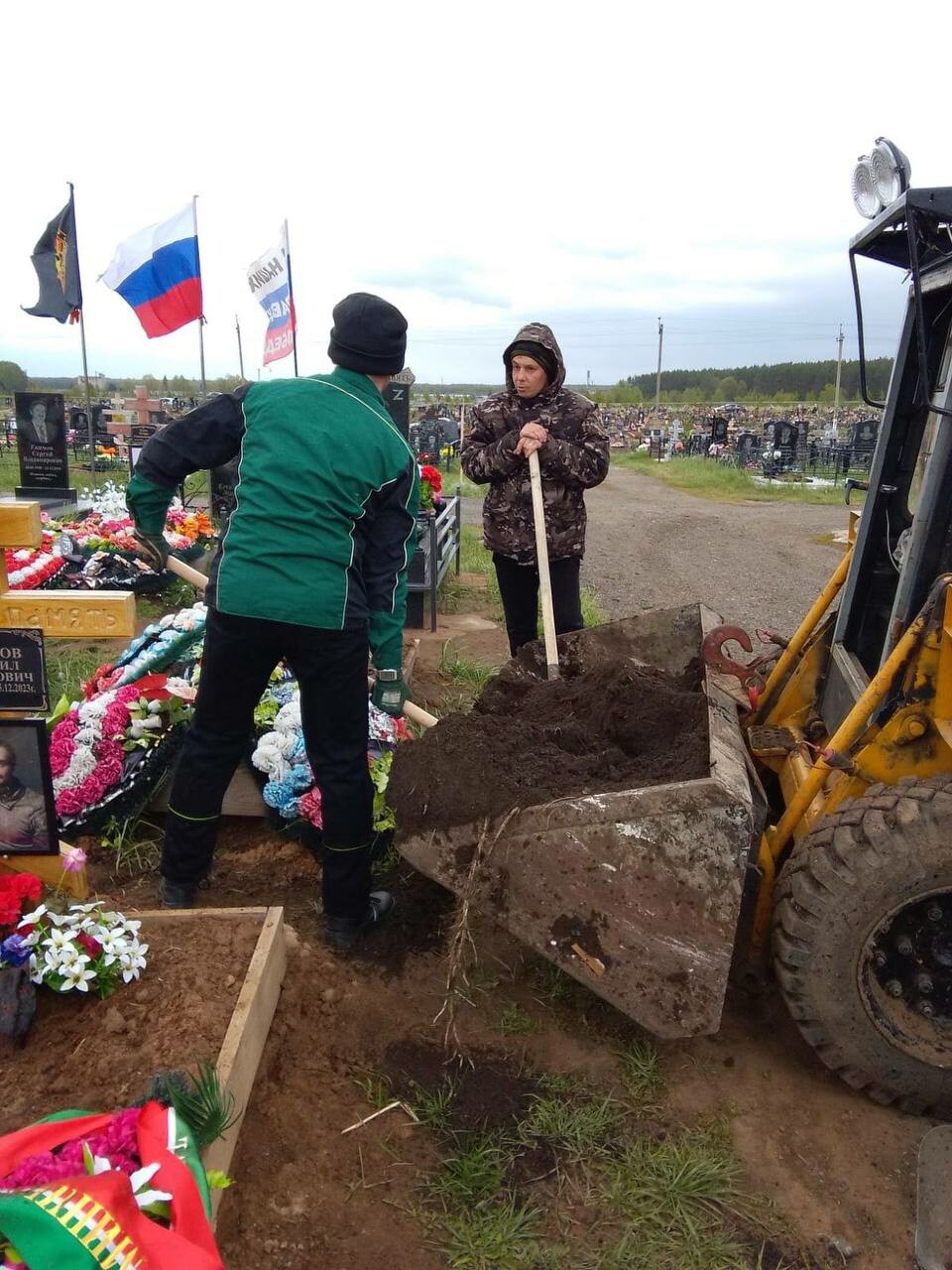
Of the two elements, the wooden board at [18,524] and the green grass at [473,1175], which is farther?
the wooden board at [18,524]

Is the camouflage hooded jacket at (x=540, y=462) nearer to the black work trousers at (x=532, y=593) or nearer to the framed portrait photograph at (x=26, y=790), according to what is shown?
the black work trousers at (x=532, y=593)

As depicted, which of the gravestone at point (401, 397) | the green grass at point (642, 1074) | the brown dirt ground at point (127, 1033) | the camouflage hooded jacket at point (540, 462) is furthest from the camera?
the gravestone at point (401, 397)

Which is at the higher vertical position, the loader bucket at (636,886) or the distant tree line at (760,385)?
the distant tree line at (760,385)

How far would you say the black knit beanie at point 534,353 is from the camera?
4156mm

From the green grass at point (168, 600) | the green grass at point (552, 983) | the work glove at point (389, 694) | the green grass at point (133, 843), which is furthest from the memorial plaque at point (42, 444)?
the green grass at point (552, 983)

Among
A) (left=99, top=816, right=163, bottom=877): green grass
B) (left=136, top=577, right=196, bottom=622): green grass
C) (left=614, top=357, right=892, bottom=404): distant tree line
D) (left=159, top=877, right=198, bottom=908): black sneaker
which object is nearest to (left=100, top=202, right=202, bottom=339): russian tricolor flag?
(left=136, top=577, right=196, bottom=622): green grass

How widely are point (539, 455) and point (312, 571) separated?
179 centimetres

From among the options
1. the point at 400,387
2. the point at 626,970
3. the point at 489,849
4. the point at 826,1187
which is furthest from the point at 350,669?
the point at 400,387

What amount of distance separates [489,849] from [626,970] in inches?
18.8

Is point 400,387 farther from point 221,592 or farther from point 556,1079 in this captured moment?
point 556,1079

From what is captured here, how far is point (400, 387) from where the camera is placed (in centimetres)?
819

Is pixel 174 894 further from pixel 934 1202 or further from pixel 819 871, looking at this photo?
pixel 934 1202

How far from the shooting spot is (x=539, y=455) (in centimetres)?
427

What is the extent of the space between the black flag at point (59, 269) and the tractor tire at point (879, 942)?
49.4ft
